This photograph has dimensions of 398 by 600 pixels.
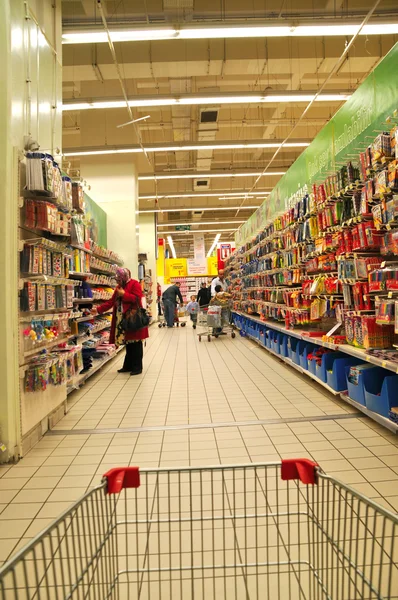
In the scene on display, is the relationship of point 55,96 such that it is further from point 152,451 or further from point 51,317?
point 152,451

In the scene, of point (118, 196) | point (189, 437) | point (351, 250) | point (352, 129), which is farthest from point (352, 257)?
point (118, 196)

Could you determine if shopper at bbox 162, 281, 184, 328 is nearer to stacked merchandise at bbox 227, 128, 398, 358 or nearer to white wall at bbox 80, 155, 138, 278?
white wall at bbox 80, 155, 138, 278

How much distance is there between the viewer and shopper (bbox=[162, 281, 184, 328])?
16.0 metres

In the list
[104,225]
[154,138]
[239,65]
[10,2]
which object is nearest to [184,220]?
[154,138]

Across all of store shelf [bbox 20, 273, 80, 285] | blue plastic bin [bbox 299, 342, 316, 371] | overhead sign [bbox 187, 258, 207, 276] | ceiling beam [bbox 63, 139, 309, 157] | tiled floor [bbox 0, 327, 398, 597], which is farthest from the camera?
overhead sign [bbox 187, 258, 207, 276]

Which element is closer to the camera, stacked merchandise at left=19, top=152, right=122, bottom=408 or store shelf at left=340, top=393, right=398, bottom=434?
store shelf at left=340, top=393, right=398, bottom=434

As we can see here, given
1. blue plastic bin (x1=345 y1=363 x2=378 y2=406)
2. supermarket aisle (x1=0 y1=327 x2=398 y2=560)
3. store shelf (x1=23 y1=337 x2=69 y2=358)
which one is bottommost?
supermarket aisle (x1=0 y1=327 x2=398 y2=560)

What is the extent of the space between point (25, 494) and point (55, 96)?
164 inches

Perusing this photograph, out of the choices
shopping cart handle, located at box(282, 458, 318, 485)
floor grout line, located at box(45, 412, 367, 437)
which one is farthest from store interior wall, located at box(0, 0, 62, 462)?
shopping cart handle, located at box(282, 458, 318, 485)

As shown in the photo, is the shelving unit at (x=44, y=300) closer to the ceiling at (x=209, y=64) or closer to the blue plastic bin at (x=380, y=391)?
the ceiling at (x=209, y=64)

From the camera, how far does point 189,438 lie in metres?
3.91

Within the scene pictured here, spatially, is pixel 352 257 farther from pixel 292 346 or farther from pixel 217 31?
pixel 217 31

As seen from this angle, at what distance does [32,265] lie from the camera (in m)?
3.75

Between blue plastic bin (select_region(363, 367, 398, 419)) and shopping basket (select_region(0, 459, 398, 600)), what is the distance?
54.0 inches
